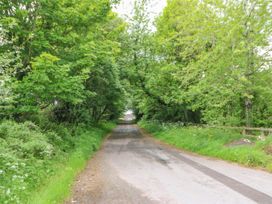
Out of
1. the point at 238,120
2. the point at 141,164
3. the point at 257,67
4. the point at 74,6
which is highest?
the point at 74,6

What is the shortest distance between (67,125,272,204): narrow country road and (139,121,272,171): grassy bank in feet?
2.40

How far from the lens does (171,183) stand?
862 cm

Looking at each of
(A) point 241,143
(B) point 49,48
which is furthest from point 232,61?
(B) point 49,48

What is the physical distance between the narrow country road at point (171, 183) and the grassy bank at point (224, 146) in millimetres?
731

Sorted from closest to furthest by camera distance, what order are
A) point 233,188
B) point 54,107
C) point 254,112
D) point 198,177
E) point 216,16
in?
point 233,188 < point 198,177 < point 216,16 < point 254,112 < point 54,107

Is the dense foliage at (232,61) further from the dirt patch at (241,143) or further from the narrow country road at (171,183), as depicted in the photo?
the narrow country road at (171,183)

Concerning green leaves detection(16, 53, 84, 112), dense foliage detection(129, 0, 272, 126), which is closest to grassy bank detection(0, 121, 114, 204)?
green leaves detection(16, 53, 84, 112)

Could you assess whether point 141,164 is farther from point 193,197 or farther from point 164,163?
point 193,197

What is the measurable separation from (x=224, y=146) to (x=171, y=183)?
22.6ft

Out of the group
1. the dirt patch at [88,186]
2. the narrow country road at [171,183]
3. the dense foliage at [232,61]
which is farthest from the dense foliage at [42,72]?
the dense foliage at [232,61]

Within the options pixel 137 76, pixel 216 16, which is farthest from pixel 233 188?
pixel 137 76

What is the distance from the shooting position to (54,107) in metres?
20.5

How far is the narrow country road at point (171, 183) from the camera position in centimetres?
702

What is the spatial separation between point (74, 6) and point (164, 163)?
8701 mm
